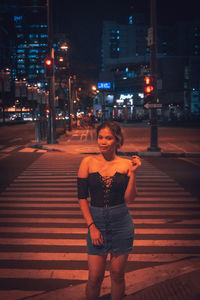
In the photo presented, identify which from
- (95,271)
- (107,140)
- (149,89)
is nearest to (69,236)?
(95,271)

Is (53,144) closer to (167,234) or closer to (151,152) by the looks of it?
(151,152)

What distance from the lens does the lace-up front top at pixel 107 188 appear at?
311cm

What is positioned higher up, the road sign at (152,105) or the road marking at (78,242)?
the road sign at (152,105)

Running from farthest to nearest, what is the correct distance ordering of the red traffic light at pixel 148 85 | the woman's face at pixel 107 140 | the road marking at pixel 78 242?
1. the red traffic light at pixel 148 85
2. the road marking at pixel 78 242
3. the woman's face at pixel 107 140

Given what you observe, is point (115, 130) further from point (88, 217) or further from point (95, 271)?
point (95, 271)

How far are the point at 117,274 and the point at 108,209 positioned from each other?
56 centimetres

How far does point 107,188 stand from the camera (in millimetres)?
3117

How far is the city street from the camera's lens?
425 cm

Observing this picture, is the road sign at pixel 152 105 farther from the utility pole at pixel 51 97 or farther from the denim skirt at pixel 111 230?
the denim skirt at pixel 111 230

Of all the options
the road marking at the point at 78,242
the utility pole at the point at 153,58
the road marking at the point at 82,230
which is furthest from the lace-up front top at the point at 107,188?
the utility pole at the point at 153,58

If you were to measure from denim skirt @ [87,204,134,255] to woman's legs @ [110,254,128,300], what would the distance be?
60 mm

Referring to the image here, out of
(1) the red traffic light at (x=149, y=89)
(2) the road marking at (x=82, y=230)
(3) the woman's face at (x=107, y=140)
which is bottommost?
(2) the road marking at (x=82, y=230)

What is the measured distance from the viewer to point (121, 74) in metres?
109

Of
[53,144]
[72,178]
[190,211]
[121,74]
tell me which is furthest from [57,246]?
[121,74]
